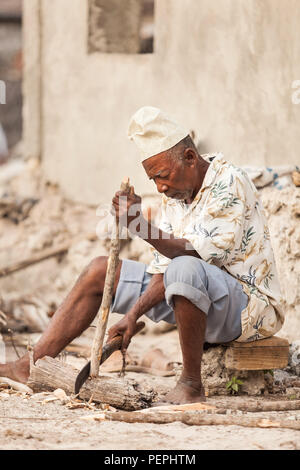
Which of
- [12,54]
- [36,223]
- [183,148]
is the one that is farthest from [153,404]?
[12,54]

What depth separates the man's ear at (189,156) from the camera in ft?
13.6

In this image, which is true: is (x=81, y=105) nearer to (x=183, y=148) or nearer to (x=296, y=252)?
(x=296, y=252)

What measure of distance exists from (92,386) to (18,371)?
0.63 m

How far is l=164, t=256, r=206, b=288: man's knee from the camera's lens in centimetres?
393

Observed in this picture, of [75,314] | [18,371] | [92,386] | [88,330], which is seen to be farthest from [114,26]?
[92,386]

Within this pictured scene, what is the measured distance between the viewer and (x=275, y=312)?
432cm

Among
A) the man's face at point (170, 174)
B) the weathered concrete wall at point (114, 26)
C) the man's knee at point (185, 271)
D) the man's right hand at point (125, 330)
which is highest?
the weathered concrete wall at point (114, 26)

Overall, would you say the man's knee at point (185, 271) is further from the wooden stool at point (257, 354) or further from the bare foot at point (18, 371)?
the bare foot at point (18, 371)

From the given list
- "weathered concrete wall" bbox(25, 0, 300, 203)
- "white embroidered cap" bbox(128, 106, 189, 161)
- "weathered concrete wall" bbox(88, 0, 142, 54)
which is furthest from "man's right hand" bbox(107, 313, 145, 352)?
"weathered concrete wall" bbox(88, 0, 142, 54)

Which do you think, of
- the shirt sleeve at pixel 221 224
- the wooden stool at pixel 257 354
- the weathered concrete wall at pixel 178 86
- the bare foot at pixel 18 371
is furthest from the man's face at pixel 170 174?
the weathered concrete wall at pixel 178 86

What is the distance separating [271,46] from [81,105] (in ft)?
8.34

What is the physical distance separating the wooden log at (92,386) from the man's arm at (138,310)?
231mm

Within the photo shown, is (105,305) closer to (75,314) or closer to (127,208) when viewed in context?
(75,314)

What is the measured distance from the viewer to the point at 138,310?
13.9ft
